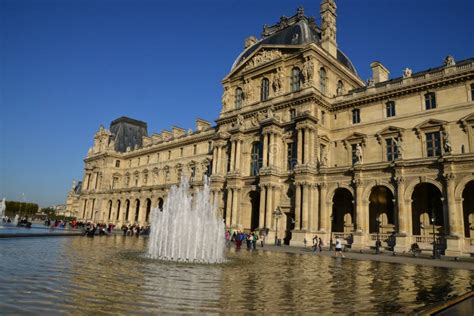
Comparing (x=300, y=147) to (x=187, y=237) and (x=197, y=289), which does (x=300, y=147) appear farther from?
(x=197, y=289)

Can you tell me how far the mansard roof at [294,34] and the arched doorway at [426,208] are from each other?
69.5ft

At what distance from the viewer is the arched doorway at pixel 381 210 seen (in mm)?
33312

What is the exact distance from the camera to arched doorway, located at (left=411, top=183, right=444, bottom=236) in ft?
101

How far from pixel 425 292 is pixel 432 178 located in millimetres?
21194

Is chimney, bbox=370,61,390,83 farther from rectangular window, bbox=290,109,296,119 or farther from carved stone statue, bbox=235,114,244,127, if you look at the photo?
carved stone statue, bbox=235,114,244,127

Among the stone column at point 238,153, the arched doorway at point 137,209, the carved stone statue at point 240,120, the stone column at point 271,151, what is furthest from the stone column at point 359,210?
the arched doorway at point 137,209

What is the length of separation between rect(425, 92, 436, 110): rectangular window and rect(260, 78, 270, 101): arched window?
1876 cm

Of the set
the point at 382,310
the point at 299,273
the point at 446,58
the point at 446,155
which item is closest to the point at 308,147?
the point at 446,155

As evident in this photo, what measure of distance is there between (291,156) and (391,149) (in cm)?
1055

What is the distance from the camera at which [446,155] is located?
2736cm

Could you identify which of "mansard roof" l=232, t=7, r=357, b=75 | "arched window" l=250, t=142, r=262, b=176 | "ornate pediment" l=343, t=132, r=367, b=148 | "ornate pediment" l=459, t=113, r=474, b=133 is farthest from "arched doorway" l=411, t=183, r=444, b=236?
"mansard roof" l=232, t=7, r=357, b=75

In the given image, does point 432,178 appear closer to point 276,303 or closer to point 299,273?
point 299,273

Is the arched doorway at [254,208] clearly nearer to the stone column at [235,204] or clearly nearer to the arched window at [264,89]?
the stone column at [235,204]

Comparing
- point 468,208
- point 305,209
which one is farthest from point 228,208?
point 468,208
